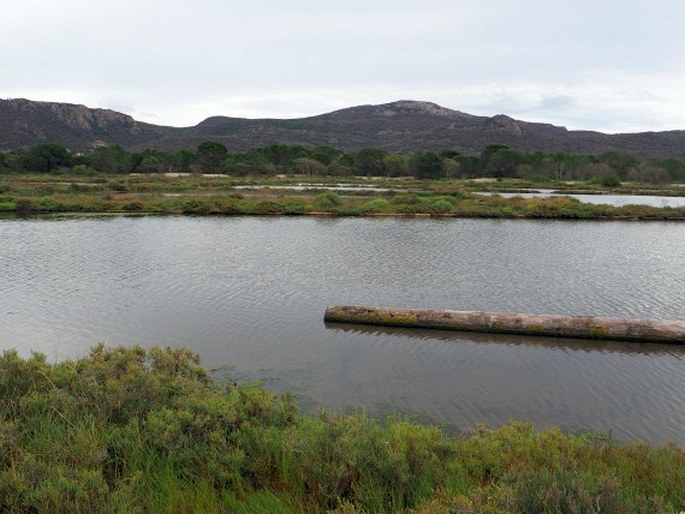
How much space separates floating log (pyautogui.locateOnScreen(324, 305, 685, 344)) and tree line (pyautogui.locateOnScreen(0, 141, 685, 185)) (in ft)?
332

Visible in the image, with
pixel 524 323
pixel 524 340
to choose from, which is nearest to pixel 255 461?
pixel 524 340

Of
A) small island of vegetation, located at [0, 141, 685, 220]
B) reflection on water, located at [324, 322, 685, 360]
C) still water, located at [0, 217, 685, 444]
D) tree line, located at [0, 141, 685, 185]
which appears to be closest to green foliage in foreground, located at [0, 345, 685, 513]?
still water, located at [0, 217, 685, 444]

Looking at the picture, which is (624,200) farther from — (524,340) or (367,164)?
(367,164)

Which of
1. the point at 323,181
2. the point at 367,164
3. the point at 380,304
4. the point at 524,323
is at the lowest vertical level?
the point at 380,304

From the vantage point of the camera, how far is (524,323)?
51.0 ft

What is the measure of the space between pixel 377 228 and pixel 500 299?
22.0 m

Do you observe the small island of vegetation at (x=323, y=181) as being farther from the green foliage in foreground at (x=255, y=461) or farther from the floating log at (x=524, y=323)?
the green foliage in foreground at (x=255, y=461)

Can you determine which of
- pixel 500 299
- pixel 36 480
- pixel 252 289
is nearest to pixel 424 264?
pixel 500 299

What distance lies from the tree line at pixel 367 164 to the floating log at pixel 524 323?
10113cm

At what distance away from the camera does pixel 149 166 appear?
118875 millimetres

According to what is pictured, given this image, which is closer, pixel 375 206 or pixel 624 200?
pixel 375 206

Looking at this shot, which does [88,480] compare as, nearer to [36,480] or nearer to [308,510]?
[36,480]

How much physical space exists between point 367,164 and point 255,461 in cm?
12094

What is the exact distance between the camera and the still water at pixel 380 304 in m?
11.5
